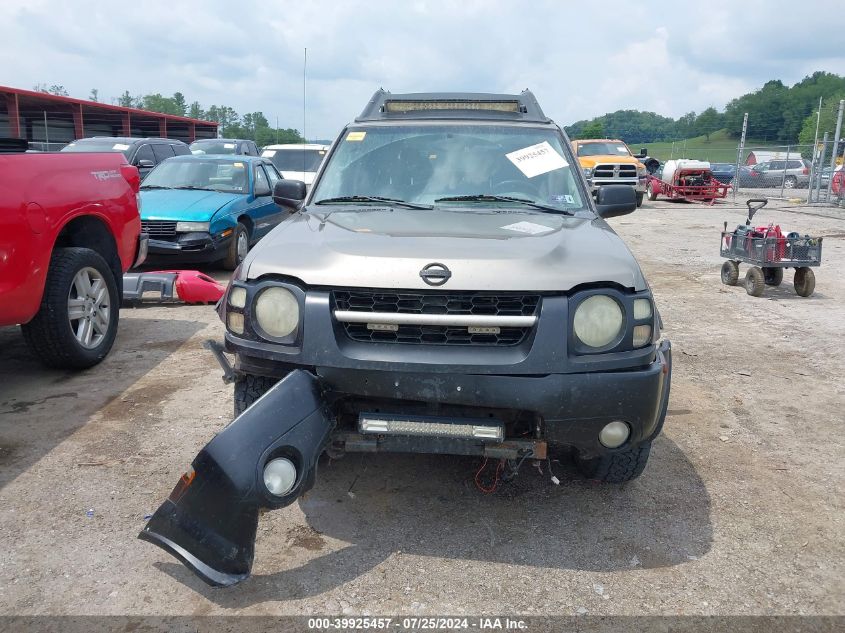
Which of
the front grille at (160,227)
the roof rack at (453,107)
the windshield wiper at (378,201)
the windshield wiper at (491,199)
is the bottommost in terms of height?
the front grille at (160,227)

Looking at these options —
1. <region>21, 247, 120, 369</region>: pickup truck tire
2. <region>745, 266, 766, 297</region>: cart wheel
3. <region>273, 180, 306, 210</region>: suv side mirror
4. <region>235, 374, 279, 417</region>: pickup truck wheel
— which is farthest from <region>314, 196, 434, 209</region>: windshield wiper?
<region>745, 266, 766, 297</region>: cart wheel

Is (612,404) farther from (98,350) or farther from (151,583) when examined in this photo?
(98,350)

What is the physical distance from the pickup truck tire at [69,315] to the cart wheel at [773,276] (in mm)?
7433

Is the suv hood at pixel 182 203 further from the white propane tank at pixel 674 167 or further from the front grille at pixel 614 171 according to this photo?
the white propane tank at pixel 674 167

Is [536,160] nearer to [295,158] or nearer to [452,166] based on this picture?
[452,166]

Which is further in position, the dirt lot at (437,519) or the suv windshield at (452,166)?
the suv windshield at (452,166)

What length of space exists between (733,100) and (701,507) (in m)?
75.6

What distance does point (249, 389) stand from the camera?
10.8 ft

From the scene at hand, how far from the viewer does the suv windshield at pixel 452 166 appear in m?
4.23

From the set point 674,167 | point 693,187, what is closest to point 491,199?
point 693,187

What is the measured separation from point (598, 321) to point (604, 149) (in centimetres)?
2209

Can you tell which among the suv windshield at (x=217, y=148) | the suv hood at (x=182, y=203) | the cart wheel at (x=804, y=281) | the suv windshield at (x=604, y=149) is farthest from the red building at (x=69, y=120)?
the cart wheel at (x=804, y=281)

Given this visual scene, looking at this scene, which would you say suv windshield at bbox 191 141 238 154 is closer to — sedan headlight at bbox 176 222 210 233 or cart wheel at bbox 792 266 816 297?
sedan headlight at bbox 176 222 210 233

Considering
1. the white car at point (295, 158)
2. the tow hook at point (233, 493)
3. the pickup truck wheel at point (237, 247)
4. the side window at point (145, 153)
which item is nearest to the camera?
the tow hook at point (233, 493)
